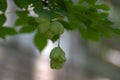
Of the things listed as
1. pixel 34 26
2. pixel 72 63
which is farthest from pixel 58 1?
pixel 72 63

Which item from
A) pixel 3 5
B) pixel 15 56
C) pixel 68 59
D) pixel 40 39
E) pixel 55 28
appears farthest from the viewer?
pixel 68 59

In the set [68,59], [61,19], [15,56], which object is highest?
[68,59]

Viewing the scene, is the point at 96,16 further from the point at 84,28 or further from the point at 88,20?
the point at 84,28

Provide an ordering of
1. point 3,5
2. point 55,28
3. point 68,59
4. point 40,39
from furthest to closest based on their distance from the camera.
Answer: point 68,59 < point 40,39 < point 3,5 < point 55,28

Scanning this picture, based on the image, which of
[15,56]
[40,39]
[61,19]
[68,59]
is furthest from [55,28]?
[68,59]

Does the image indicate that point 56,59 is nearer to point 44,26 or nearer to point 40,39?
point 44,26

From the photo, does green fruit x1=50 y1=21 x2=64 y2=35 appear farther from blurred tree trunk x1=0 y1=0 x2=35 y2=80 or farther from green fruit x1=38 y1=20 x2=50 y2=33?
blurred tree trunk x1=0 y1=0 x2=35 y2=80

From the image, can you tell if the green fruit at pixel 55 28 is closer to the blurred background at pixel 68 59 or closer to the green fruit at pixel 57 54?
the green fruit at pixel 57 54
